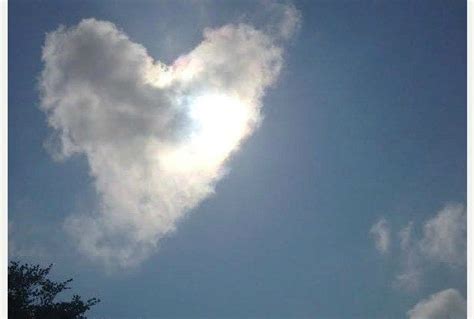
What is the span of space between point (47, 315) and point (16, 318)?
307cm

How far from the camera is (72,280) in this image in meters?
28.6
